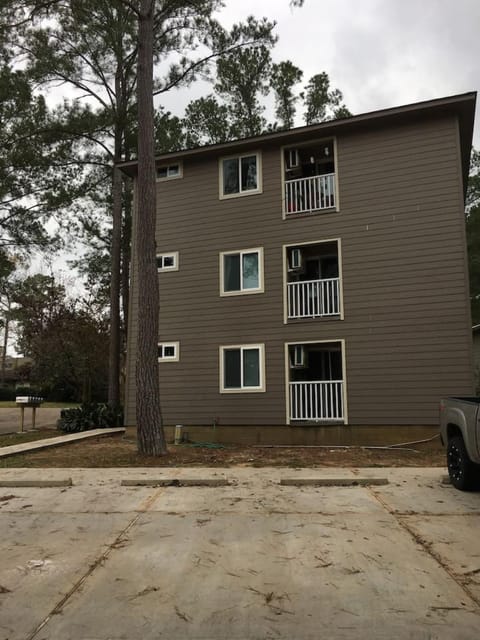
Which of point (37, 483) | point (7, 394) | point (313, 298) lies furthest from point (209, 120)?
point (7, 394)

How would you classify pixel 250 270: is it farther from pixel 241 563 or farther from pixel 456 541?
pixel 241 563

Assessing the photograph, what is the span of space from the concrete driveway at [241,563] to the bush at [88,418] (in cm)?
964

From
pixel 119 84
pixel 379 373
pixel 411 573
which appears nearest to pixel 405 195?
pixel 379 373

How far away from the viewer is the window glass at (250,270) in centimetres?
1348

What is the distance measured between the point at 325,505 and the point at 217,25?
13324mm

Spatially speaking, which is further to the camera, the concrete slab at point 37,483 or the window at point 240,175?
the window at point 240,175

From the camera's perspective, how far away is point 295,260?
13.2 m

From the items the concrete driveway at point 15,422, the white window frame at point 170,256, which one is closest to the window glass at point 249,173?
the white window frame at point 170,256

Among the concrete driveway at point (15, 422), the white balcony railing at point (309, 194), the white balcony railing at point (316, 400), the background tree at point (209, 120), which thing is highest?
the background tree at point (209, 120)

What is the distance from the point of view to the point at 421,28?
11562 mm

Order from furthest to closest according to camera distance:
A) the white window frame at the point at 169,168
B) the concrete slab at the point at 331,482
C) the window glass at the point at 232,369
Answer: the white window frame at the point at 169,168 < the window glass at the point at 232,369 < the concrete slab at the point at 331,482

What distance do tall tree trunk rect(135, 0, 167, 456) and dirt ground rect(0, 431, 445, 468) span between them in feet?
1.94

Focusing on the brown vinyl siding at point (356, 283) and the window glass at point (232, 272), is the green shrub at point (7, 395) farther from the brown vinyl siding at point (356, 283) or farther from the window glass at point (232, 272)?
the window glass at point (232, 272)

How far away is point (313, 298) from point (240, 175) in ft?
13.8
